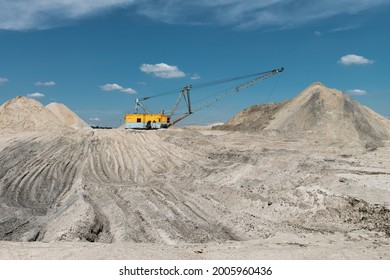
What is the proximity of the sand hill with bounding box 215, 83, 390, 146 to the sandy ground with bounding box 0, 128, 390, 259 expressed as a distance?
9406mm

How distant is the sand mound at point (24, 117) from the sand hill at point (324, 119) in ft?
Answer: 64.8

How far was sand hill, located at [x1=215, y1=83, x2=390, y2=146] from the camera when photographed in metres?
34.5

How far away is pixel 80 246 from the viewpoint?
7930 mm

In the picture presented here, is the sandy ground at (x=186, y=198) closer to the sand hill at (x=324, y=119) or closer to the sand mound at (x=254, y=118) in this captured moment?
the sand hill at (x=324, y=119)

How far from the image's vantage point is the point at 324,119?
36.6 metres

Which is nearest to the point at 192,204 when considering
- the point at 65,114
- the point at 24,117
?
the point at 24,117

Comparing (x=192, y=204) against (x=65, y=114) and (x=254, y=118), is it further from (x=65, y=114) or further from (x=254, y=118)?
(x=65, y=114)

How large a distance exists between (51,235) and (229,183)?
882 centimetres

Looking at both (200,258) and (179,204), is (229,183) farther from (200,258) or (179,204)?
(200,258)

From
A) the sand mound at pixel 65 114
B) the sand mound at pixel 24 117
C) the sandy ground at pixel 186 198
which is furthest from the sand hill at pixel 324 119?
the sand mound at pixel 65 114

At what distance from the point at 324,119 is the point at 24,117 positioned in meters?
27.4

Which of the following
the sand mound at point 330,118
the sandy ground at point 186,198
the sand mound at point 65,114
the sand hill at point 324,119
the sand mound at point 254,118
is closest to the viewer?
the sandy ground at point 186,198

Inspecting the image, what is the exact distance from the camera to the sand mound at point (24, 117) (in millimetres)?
35625
